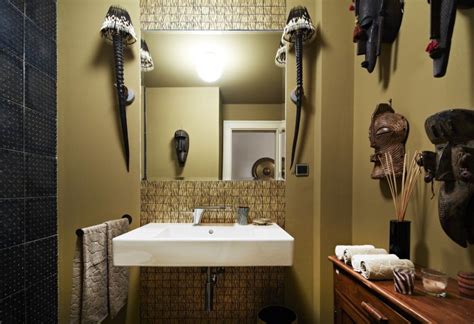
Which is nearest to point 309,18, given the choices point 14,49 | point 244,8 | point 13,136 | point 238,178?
point 244,8

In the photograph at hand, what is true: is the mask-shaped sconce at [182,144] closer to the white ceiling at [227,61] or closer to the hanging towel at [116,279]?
the white ceiling at [227,61]

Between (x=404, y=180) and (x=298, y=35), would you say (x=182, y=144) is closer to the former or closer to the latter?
(x=298, y=35)

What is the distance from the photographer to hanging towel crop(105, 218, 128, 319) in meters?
1.34

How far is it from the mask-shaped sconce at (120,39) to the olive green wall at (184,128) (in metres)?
0.15

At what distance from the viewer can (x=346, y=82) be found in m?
1.55

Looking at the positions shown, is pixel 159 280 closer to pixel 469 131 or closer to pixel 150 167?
pixel 150 167

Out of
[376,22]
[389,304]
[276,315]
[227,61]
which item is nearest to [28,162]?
[227,61]

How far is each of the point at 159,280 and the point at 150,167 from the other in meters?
0.76

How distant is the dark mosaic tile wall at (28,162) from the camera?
4.16 feet

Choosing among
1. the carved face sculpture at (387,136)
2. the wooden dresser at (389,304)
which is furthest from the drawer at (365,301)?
the carved face sculpture at (387,136)

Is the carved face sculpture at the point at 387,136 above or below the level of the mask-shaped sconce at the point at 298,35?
below

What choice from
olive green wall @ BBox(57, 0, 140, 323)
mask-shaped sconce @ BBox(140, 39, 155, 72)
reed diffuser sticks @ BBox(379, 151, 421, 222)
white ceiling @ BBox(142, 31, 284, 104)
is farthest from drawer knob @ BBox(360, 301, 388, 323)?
mask-shaped sconce @ BBox(140, 39, 155, 72)

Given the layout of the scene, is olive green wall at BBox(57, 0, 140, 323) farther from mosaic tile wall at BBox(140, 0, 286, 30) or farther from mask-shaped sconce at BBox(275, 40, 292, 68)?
mask-shaped sconce at BBox(275, 40, 292, 68)

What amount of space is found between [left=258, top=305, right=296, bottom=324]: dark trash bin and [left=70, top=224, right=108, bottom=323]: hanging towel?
93 centimetres
